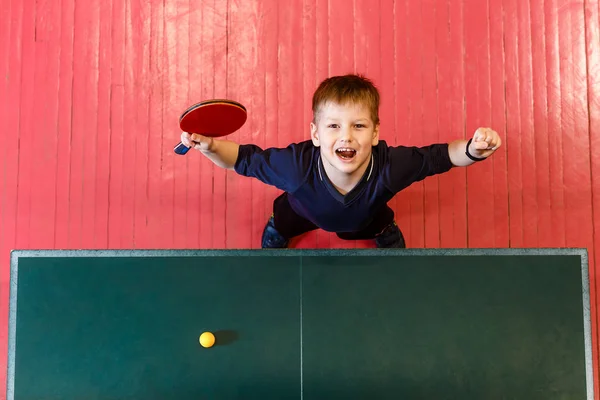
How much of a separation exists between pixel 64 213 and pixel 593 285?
2190mm

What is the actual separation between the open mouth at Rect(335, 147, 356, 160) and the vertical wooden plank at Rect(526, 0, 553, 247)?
1.00m

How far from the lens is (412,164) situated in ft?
5.39

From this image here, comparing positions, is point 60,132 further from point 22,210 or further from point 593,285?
point 593,285

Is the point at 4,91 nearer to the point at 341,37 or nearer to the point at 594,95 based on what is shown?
the point at 341,37

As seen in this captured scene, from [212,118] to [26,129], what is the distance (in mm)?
1121

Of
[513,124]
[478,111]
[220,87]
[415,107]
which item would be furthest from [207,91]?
[513,124]

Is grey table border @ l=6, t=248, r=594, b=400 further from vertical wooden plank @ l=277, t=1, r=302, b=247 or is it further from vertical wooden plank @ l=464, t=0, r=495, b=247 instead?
vertical wooden plank @ l=277, t=1, r=302, b=247

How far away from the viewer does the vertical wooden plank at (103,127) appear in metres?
2.13

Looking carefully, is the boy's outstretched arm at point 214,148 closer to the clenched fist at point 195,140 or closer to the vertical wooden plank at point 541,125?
the clenched fist at point 195,140

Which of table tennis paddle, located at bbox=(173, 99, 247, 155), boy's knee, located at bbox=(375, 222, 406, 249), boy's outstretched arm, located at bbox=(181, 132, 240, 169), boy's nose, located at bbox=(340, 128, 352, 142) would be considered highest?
table tennis paddle, located at bbox=(173, 99, 247, 155)

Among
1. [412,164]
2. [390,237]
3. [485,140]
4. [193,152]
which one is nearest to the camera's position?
[485,140]

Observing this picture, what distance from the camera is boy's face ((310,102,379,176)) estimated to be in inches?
61.9

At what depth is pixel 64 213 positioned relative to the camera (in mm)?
2135

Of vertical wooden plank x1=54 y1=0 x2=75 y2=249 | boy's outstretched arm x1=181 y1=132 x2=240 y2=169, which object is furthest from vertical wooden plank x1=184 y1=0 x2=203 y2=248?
boy's outstretched arm x1=181 y1=132 x2=240 y2=169
